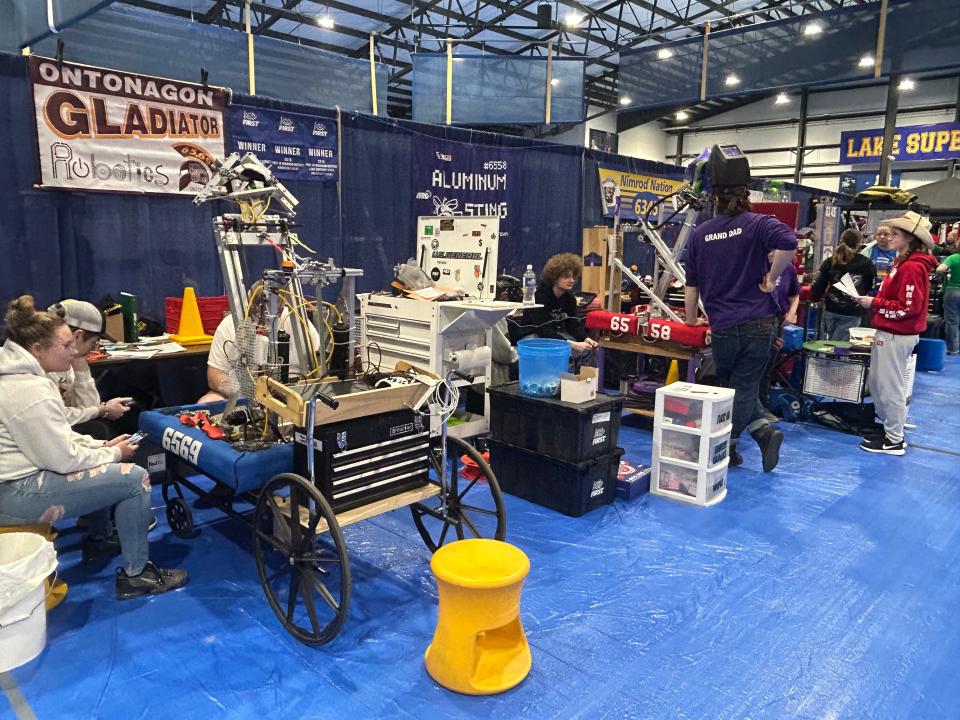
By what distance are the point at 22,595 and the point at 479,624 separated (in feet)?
4.66

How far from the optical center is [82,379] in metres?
2.96

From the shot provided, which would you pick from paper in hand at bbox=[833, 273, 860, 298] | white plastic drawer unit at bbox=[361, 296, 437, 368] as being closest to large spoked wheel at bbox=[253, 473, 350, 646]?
white plastic drawer unit at bbox=[361, 296, 437, 368]

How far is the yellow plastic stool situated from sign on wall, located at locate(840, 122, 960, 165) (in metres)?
12.8

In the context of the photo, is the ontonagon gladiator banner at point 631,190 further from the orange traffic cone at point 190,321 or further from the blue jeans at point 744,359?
the orange traffic cone at point 190,321

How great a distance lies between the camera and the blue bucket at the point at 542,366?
3.59 meters

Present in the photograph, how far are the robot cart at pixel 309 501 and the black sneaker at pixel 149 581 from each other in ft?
1.07

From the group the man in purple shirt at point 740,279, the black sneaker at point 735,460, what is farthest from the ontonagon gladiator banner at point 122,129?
the black sneaker at point 735,460

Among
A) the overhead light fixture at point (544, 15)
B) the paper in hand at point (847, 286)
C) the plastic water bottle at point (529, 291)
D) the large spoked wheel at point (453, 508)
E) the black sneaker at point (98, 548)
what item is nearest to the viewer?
the large spoked wheel at point (453, 508)

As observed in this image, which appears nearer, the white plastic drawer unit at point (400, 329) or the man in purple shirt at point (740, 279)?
the man in purple shirt at point (740, 279)

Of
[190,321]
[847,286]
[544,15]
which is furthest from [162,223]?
[544,15]

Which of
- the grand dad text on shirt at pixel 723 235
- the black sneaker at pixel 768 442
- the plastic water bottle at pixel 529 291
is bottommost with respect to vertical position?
the black sneaker at pixel 768 442

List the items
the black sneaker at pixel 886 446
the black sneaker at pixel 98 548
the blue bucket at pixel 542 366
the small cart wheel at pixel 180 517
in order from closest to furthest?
the black sneaker at pixel 98 548 → the small cart wheel at pixel 180 517 → the blue bucket at pixel 542 366 → the black sneaker at pixel 886 446

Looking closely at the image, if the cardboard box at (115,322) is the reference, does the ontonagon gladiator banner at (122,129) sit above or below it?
above

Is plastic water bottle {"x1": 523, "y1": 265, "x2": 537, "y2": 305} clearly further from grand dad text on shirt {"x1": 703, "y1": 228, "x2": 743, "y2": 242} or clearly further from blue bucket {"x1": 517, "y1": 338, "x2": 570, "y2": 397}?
grand dad text on shirt {"x1": 703, "y1": 228, "x2": 743, "y2": 242}
